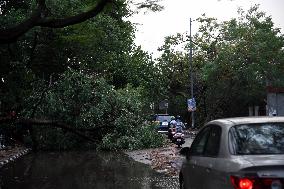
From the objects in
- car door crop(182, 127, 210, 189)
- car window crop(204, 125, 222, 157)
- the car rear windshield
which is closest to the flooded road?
car door crop(182, 127, 210, 189)

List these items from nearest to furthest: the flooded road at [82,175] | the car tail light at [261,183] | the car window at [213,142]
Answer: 1. the car tail light at [261,183]
2. the car window at [213,142]
3. the flooded road at [82,175]

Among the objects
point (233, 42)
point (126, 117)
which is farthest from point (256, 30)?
point (126, 117)

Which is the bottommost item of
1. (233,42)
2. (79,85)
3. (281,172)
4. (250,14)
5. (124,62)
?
(281,172)

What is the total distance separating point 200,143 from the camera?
313 inches

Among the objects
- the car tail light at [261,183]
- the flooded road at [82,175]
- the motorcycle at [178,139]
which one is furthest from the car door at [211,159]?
the motorcycle at [178,139]

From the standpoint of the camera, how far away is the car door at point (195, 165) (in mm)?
7486

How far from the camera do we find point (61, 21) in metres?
11.5

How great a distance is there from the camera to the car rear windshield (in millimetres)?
6207

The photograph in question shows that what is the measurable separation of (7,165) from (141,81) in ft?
78.9

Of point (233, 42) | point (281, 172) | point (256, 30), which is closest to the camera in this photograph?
point (281, 172)

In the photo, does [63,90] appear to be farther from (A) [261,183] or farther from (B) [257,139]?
(A) [261,183]

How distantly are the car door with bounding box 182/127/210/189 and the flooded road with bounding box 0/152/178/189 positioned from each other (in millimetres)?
4166

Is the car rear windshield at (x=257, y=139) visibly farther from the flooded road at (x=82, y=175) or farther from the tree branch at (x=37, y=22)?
the flooded road at (x=82, y=175)

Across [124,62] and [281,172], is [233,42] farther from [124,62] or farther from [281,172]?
[281,172]
